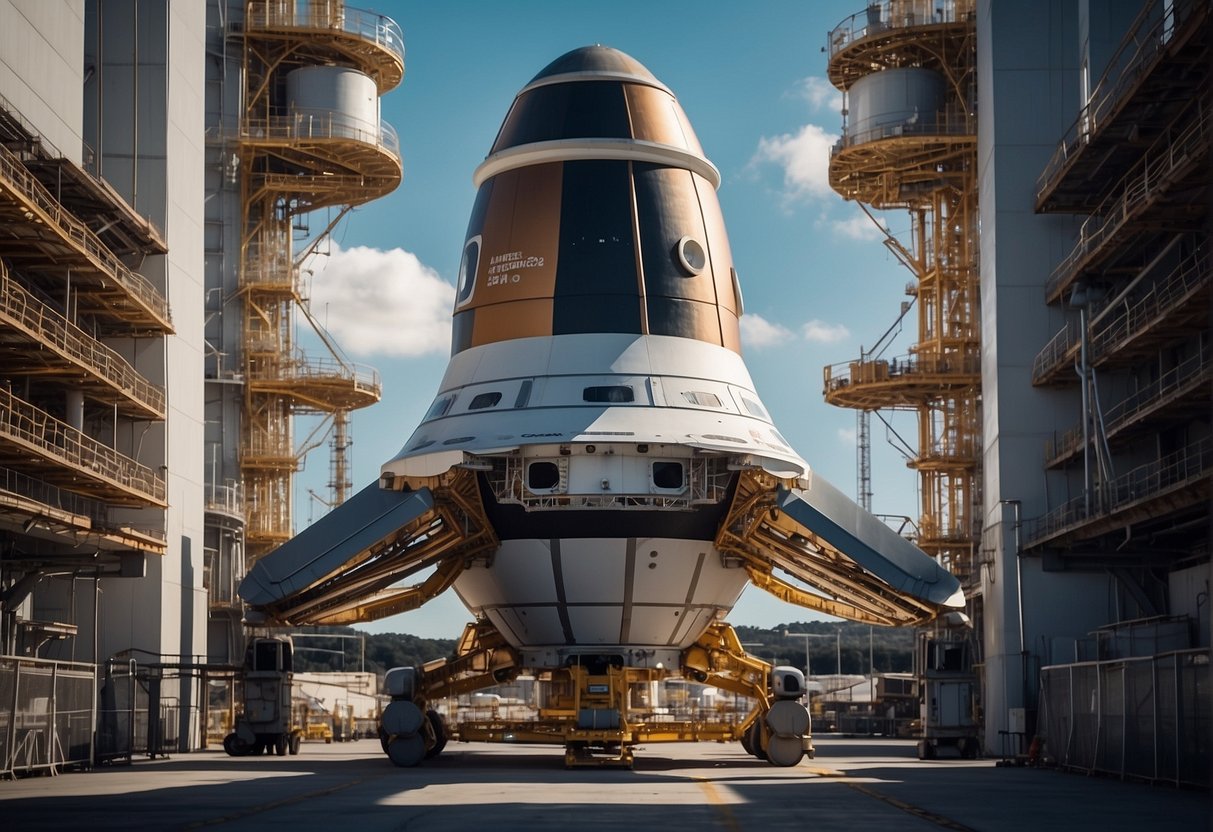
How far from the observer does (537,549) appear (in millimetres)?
32719

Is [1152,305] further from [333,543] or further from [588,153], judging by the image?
[333,543]

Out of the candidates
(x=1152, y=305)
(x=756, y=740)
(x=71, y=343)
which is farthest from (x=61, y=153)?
(x=1152, y=305)

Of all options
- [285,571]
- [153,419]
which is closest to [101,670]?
[153,419]

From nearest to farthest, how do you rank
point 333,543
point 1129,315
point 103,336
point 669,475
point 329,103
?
point 669,475, point 333,543, point 1129,315, point 103,336, point 329,103

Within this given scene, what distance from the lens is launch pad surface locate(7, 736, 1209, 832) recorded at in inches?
A: 723

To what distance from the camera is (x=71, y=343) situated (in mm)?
36562

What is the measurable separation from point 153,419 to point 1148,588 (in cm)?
2503

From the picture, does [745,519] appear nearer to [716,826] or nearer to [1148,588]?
[1148,588]

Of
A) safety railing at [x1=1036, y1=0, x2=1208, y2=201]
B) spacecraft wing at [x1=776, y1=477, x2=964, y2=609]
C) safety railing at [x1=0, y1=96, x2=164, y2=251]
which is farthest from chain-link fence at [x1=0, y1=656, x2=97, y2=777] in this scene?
safety railing at [x1=1036, y1=0, x2=1208, y2=201]

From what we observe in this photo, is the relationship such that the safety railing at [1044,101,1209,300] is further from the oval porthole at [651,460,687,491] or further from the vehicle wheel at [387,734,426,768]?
the vehicle wheel at [387,734,426,768]

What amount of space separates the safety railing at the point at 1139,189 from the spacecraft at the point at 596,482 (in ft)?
28.4

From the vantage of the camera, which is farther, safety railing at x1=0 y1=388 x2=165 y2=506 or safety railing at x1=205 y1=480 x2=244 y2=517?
safety railing at x1=205 y1=480 x2=244 y2=517

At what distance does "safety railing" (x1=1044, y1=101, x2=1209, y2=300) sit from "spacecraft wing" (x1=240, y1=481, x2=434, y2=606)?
51.4 ft

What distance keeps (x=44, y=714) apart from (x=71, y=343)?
9.92 meters
